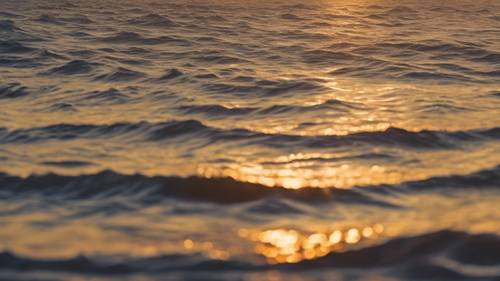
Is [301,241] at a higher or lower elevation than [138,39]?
higher

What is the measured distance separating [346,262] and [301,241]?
406 millimetres

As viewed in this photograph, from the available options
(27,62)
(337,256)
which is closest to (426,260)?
(337,256)

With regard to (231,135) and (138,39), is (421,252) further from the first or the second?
(138,39)

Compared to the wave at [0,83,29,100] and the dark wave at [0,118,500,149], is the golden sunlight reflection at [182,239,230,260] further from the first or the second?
the wave at [0,83,29,100]

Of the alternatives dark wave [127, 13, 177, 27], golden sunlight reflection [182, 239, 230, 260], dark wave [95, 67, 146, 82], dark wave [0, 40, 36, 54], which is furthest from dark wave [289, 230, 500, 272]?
dark wave [127, 13, 177, 27]

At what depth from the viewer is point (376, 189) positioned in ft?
20.0

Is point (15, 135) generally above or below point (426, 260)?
below

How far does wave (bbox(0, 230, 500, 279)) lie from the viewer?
458 centimetres

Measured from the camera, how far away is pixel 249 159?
6957 mm

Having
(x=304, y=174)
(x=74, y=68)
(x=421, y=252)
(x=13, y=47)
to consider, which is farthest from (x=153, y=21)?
(x=421, y=252)

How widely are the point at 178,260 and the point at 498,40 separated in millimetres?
11444

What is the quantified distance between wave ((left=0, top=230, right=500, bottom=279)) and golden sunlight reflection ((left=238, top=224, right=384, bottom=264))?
0.29ft

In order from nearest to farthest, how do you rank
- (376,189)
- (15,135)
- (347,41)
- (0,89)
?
(376,189) < (15,135) < (0,89) < (347,41)

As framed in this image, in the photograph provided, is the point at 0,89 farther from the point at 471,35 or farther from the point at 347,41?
the point at 471,35
